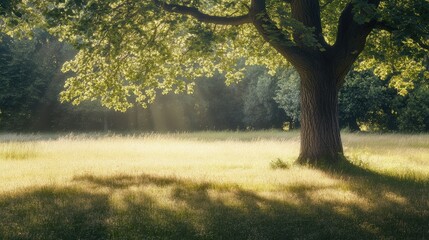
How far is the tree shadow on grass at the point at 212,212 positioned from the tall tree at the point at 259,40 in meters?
4.00

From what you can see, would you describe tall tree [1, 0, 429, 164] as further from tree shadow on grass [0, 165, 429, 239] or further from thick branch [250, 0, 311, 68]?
tree shadow on grass [0, 165, 429, 239]

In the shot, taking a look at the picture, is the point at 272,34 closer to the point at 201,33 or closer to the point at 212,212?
the point at 201,33

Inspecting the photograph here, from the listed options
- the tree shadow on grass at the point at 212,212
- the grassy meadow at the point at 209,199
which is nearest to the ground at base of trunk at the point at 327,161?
the grassy meadow at the point at 209,199

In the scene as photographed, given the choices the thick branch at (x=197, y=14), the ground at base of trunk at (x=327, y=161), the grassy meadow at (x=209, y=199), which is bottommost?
the grassy meadow at (x=209, y=199)

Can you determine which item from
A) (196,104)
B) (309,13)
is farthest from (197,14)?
(196,104)

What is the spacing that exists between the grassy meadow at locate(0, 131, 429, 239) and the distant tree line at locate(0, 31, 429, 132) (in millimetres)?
25356

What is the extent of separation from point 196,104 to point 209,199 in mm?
46814

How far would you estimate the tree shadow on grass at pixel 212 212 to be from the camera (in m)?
7.85

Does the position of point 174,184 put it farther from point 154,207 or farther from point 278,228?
point 278,228

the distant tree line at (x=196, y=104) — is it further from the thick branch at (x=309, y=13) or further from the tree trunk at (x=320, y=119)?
the thick branch at (x=309, y=13)

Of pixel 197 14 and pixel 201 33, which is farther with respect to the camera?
pixel 197 14

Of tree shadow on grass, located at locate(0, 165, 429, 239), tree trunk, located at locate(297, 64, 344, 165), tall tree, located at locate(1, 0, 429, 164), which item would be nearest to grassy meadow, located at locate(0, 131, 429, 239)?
tree shadow on grass, located at locate(0, 165, 429, 239)

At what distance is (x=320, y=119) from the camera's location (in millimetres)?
15984

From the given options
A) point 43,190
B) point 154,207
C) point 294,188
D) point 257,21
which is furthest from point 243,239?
point 257,21
